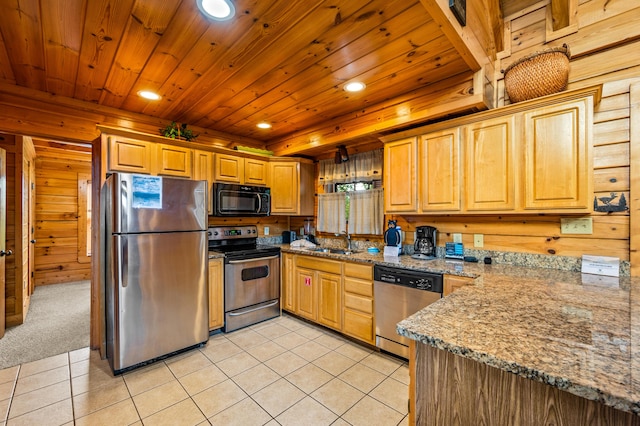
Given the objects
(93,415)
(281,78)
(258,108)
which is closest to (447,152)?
(281,78)

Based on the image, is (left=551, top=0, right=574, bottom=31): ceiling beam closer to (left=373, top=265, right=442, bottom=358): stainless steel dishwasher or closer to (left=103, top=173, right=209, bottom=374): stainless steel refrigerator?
(left=373, top=265, right=442, bottom=358): stainless steel dishwasher

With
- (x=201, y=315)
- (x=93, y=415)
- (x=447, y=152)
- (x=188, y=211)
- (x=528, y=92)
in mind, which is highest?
(x=528, y=92)

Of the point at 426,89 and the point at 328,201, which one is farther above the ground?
the point at 426,89

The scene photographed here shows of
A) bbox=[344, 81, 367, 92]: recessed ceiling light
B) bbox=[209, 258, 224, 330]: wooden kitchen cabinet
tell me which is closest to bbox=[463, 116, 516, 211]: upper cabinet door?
bbox=[344, 81, 367, 92]: recessed ceiling light

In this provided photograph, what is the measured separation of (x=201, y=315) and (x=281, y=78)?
232 centimetres

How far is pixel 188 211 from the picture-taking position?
272 cm

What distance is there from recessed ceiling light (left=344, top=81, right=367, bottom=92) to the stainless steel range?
204 cm

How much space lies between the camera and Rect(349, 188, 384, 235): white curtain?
11.0 feet

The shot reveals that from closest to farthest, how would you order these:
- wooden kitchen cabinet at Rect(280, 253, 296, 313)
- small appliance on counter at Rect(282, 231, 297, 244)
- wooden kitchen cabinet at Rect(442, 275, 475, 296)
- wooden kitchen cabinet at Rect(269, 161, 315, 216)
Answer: wooden kitchen cabinet at Rect(442, 275, 475, 296)
wooden kitchen cabinet at Rect(280, 253, 296, 313)
wooden kitchen cabinet at Rect(269, 161, 315, 216)
small appliance on counter at Rect(282, 231, 297, 244)

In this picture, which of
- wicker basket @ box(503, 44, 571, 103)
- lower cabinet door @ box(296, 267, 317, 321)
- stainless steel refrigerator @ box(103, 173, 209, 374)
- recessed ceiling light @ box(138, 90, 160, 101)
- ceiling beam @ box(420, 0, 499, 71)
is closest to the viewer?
ceiling beam @ box(420, 0, 499, 71)

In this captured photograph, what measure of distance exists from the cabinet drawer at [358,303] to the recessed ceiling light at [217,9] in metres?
2.46

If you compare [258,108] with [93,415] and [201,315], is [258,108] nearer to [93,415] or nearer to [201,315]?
[201,315]

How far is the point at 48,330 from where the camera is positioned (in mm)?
3279

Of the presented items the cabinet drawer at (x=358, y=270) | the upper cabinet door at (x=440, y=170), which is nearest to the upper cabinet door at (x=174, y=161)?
the cabinet drawer at (x=358, y=270)
